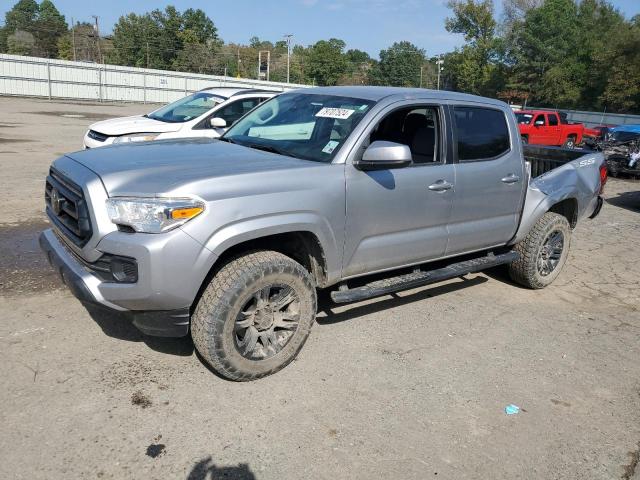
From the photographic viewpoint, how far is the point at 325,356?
399 cm

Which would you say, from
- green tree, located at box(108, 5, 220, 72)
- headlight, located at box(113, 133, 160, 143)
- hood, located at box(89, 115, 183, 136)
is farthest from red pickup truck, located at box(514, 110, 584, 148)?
green tree, located at box(108, 5, 220, 72)

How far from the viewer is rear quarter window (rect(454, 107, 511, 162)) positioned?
4.66 metres

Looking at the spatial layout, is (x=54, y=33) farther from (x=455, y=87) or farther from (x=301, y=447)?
(x=301, y=447)

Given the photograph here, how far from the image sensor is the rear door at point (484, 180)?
15.2 feet

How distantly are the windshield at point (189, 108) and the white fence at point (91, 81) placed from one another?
21.5 metres

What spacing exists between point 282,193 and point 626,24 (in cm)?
6072

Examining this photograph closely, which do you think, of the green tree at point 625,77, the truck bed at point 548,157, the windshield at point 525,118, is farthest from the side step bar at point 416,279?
the green tree at point 625,77

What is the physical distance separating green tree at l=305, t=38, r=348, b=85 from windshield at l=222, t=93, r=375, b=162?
293 ft

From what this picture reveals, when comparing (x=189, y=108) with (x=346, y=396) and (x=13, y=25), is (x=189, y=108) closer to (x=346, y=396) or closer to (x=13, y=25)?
(x=346, y=396)

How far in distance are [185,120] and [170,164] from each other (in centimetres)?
618

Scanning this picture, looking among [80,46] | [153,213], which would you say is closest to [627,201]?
[153,213]

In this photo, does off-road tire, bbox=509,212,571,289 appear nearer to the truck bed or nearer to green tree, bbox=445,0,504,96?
the truck bed

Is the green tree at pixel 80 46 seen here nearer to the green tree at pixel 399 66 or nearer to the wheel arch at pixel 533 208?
the green tree at pixel 399 66

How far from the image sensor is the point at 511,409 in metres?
3.51
